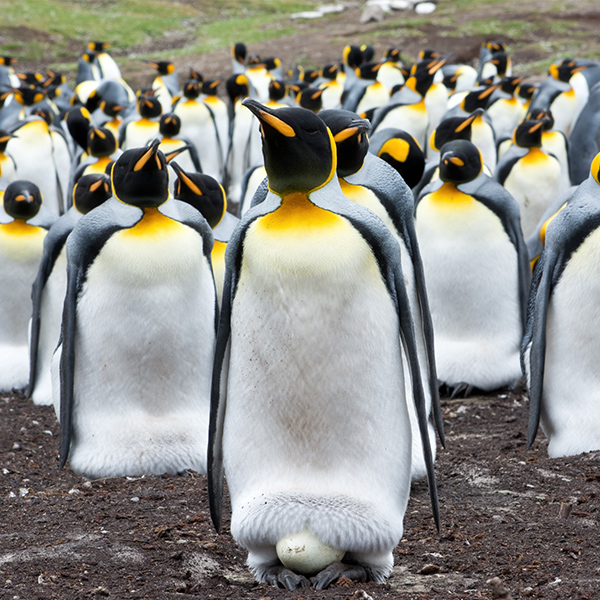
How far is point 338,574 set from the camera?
2.55 metres

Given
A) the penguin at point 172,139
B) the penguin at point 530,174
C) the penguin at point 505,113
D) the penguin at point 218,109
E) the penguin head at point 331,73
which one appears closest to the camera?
the penguin at point 530,174

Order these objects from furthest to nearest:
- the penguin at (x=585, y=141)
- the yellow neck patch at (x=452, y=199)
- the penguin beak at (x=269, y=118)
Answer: the penguin at (x=585, y=141) < the yellow neck patch at (x=452, y=199) < the penguin beak at (x=269, y=118)

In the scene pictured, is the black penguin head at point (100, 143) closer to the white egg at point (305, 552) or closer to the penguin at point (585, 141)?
the penguin at point (585, 141)

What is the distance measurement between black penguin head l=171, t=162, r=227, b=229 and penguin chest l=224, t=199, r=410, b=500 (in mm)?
2178

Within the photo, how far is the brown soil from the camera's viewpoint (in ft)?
8.38

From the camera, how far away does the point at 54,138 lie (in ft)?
34.6

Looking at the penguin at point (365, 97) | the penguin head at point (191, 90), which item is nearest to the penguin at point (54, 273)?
the penguin head at point (191, 90)

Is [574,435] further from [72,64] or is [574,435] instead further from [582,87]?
[72,64]

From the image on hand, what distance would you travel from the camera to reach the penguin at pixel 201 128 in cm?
1238

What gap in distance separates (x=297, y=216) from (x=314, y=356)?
0.40 m

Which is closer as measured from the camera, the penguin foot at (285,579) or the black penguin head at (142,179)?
the penguin foot at (285,579)

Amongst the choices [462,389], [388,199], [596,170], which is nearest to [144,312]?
[388,199]

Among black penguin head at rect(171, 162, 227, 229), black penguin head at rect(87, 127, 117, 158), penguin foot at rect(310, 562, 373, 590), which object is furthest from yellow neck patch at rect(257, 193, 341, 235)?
black penguin head at rect(87, 127, 117, 158)

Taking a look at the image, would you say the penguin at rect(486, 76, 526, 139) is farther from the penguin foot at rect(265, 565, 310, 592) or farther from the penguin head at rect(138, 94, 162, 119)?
the penguin foot at rect(265, 565, 310, 592)
